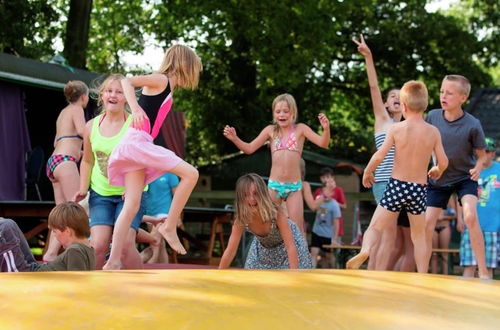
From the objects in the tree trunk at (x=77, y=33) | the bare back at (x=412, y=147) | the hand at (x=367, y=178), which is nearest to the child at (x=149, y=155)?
Result: the hand at (x=367, y=178)

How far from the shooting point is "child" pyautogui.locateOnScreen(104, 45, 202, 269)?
5.29 meters

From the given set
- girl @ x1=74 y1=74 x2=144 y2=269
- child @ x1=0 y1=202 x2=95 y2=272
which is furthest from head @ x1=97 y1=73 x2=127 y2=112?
child @ x1=0 y1=202 x2=95 y2=272

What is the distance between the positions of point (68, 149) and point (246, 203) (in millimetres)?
2146

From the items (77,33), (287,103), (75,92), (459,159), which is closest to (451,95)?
(459,159)

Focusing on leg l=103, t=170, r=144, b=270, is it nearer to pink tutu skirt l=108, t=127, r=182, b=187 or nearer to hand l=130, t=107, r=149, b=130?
pink tutu skirt l=108, t=127, r=182, b=187

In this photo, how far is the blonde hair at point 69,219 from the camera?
16.4 ft

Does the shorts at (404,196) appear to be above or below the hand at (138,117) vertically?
below

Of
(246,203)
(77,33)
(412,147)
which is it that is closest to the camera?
(246,203)

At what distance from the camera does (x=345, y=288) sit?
244 cm

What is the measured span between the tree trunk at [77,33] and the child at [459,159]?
10888 mm

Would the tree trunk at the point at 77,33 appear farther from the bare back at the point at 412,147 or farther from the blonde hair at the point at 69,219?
the blonde hair at the point at 69,219

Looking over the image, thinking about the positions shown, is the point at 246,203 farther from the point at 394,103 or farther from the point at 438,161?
the point at 394,103

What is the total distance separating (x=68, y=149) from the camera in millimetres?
7309

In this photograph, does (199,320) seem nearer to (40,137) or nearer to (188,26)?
(40,137)
